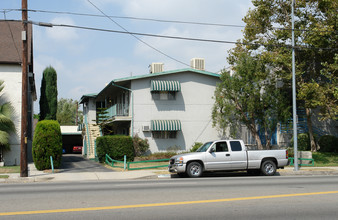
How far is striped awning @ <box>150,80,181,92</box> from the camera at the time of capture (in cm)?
2761

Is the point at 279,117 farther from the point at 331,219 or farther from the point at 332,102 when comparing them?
the point at 331,219

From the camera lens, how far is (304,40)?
25.1 meters

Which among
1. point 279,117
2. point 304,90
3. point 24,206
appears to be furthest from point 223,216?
point 279,117

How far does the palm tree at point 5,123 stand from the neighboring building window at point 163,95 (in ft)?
33.0

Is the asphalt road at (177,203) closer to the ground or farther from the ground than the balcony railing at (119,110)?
closer to the ground

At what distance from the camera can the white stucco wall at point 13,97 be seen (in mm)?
26172

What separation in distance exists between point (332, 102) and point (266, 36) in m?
7.26

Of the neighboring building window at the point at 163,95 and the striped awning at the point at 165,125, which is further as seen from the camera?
the neighboring building window at the point at 163,95

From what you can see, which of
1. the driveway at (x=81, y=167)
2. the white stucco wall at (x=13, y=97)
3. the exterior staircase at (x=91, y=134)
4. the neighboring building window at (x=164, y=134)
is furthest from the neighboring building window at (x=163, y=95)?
the exterior staircase at (x=91, y=134)

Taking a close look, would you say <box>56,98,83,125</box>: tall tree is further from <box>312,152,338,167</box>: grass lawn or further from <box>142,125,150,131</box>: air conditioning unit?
<box>312,152,338,167</box>: grass lawn

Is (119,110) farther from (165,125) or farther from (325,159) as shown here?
(325,159)

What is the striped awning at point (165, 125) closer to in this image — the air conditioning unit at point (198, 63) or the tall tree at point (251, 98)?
the tall tree at point (251, 98)

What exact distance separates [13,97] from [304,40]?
2033 cm

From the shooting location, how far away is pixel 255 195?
1047cm
